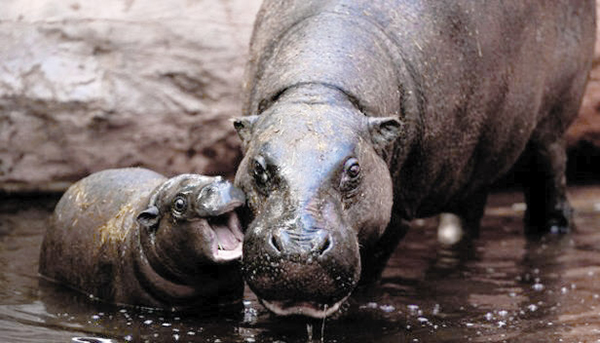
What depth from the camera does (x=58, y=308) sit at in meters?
6.10

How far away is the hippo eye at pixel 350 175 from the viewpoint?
5.25 meters

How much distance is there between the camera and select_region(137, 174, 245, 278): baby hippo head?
553 cm

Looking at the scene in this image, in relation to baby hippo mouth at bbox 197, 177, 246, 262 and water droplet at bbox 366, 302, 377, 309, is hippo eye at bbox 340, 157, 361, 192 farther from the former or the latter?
water droplet at bbox 366, 302, 377, 309

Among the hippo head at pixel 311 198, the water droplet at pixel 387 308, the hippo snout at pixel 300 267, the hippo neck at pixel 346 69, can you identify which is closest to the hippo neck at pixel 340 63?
the hippo neck at pixel 346 69

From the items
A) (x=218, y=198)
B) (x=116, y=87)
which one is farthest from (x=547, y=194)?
(x=218, y=198)

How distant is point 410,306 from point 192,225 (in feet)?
4.87

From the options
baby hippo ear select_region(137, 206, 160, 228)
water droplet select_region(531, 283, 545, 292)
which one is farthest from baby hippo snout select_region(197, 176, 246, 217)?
water droplet select_region(531, 283, 545, 292)

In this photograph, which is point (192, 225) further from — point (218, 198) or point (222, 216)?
point (218, 198)

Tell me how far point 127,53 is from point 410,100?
3409 millimetres

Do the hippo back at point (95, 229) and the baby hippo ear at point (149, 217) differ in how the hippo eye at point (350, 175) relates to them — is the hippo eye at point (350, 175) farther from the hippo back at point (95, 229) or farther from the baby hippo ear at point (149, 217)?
the hippo back at point (95, 229)

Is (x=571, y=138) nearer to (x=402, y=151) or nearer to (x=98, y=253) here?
(x=402, y=151)

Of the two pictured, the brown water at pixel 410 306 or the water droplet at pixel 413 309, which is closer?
the brown water at pixel 410 306

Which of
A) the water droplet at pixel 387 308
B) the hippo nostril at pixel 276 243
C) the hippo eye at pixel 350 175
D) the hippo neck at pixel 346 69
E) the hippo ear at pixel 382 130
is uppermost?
the hippo neck at pixel 346 69

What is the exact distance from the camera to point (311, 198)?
496 centimetres
